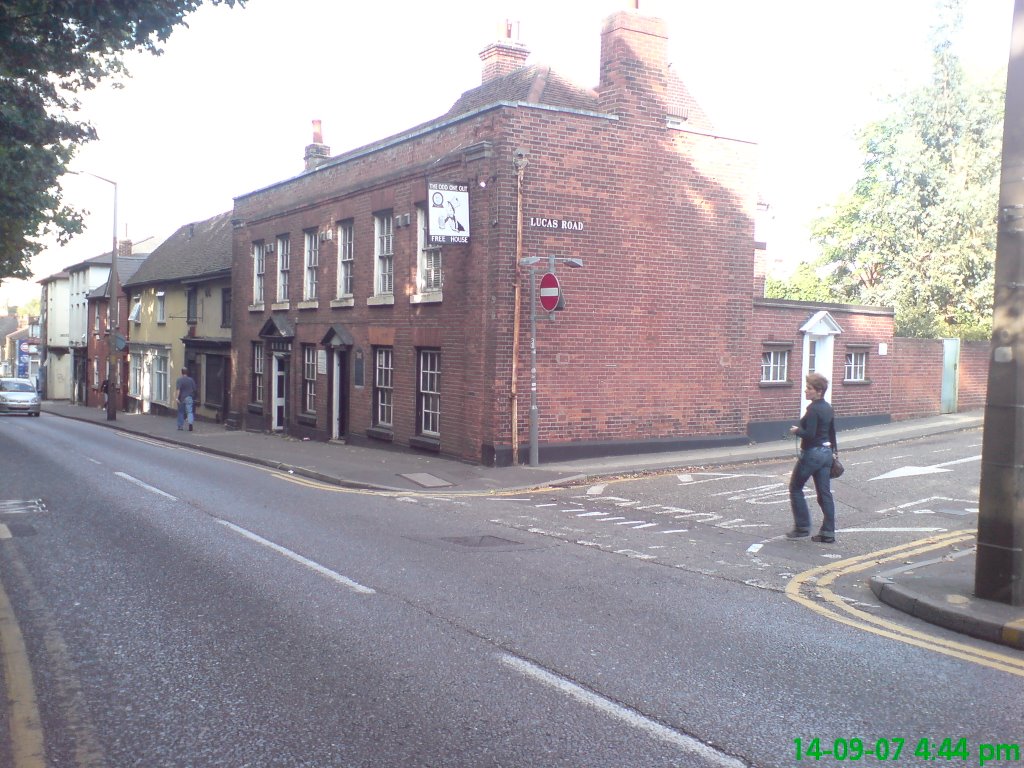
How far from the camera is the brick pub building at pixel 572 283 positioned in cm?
1717

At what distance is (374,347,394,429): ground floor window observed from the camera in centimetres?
2127

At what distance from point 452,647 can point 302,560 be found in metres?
3.16

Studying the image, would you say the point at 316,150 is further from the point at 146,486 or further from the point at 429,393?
the point at 146,486

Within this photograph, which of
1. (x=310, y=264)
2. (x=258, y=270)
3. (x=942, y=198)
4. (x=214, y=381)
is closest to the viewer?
(x=310, y=264)

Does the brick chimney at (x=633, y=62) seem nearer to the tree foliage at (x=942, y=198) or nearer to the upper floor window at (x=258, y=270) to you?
the upper floor window at (x=258, y=270)

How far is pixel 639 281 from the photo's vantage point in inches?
722

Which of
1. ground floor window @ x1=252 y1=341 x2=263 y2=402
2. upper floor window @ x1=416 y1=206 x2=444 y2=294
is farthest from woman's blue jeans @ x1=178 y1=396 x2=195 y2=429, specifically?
upper floor window @ x1=416 y1=206 x2=444 y2=294

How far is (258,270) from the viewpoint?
92.7 feet

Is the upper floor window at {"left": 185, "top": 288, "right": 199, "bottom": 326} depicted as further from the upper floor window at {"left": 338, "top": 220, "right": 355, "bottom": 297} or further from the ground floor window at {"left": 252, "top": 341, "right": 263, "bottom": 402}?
the upper floor window at {"left": 338, "top": 220, "right": 355, "bottom": 297}

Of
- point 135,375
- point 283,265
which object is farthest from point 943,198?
point 135,375

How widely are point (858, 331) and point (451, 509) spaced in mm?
14140

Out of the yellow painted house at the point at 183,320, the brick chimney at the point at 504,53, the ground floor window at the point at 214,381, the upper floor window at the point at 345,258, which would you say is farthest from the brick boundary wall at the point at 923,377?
the ground floor window at the point at 214,381

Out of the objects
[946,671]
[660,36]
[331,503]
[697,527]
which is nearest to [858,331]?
[660,36]

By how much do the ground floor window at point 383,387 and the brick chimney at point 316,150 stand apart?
12.3m
